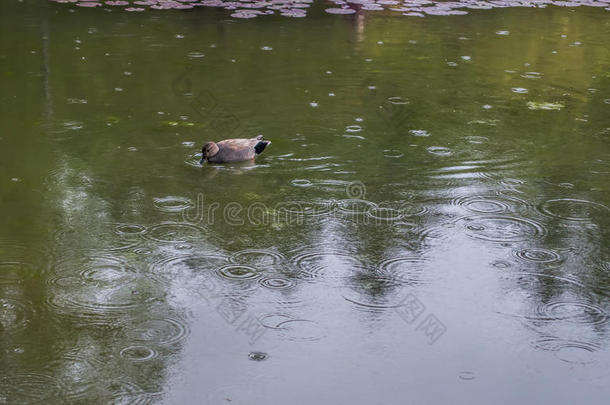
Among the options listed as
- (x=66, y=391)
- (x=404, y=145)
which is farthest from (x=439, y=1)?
(x=66, y=391)

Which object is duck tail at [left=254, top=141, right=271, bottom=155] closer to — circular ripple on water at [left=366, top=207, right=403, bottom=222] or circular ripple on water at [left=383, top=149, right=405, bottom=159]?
circular ripple on water at [left=383, top=149, right=405, bottom=159]

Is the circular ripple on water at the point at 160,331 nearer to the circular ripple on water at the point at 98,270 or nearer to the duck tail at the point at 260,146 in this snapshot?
the circular ripple on water at the point at 98,270

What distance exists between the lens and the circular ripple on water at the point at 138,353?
384 cm

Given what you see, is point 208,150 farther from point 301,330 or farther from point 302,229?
point 301,330

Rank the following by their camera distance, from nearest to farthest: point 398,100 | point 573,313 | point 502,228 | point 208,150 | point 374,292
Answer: point 573,313 → point 374,292 → point 502,228 → point 208,150 → point 398,100

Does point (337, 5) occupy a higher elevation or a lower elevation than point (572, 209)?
higher

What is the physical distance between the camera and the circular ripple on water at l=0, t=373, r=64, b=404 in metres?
3.51

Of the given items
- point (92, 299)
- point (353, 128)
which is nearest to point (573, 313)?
point (92, 299)

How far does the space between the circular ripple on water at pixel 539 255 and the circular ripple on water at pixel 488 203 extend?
0.60m

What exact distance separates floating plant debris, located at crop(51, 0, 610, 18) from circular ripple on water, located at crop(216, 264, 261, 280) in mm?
8028

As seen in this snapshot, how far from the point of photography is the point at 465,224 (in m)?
5.41

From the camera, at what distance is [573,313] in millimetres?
4332

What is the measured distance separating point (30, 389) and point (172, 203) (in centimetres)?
222

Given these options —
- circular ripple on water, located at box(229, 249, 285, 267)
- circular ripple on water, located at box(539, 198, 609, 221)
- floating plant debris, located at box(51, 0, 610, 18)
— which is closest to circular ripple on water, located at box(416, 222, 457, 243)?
circular ripple on water, located at box(539, 198, 609, 221)
